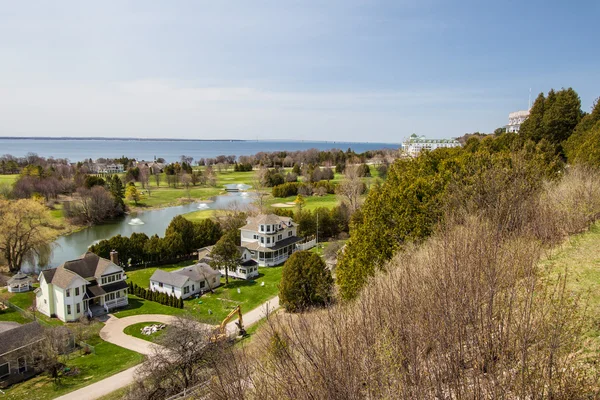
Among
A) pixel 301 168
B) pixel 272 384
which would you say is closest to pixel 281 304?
pixel 272 384

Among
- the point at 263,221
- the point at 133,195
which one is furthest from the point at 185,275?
the point at 133,195

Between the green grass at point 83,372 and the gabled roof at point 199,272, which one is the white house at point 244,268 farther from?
the green grass at point 83,372

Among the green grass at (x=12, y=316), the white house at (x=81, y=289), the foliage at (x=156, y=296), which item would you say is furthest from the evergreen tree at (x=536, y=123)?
the green grass at (x=12, y=316)

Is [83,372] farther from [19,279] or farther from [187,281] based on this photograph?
[19,279]

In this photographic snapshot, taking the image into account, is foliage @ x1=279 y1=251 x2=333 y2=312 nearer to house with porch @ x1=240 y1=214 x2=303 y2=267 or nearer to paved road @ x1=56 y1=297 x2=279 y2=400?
paved road @ x1=56 y1=297 x2=279 y2=400

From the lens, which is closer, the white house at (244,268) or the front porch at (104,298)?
the front porch at (104,298)

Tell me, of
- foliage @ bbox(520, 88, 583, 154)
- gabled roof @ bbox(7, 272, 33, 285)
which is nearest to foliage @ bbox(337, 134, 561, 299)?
foliage @ bbox(520, 88, 583, 154)
